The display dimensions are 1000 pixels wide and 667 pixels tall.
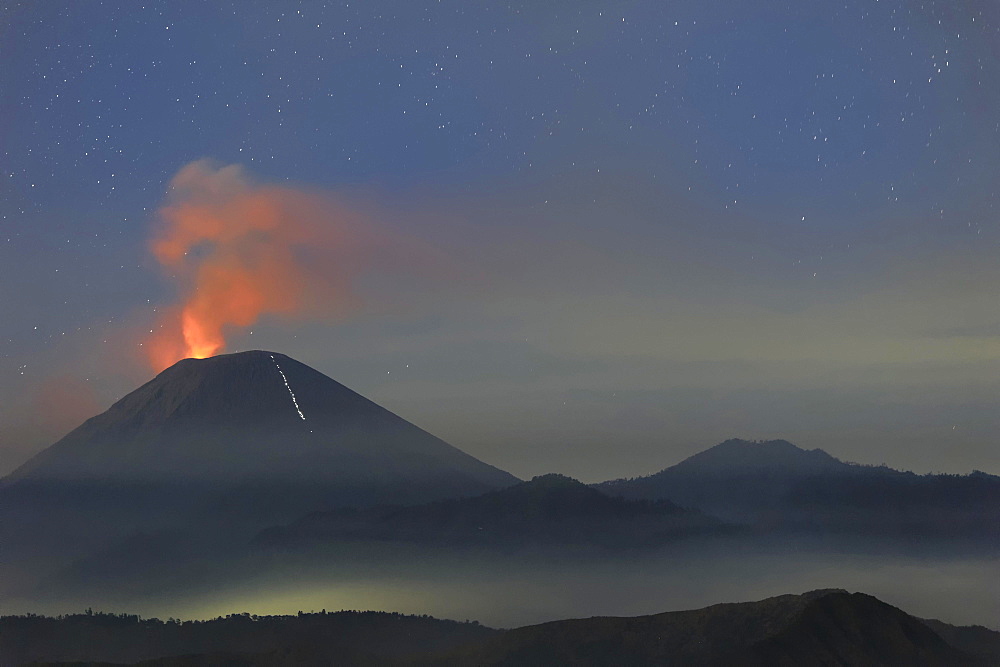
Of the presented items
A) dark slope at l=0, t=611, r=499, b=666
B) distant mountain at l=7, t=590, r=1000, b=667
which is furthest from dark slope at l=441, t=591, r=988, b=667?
dark slope at l=0, t=611, r=499, b=666

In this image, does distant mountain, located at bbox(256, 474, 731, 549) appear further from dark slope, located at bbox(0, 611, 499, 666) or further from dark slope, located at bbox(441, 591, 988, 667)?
dark slope, located at bbox(441, 591, 988, 667)

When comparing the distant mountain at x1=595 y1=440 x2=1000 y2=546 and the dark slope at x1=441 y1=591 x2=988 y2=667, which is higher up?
the distant mountain at x1=595 y1=440 x2=1000 y2=546

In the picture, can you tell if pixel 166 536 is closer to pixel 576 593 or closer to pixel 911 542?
pixel 576 593

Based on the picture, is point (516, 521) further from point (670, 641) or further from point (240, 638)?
point (670, 641)

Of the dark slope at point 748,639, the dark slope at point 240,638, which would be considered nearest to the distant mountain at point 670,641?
the dark slope at point 748,639

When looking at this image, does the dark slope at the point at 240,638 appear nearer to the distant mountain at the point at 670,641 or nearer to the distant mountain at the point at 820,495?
the distant mountain at the point at 670,641

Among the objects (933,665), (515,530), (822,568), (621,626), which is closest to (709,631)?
(621,626)
